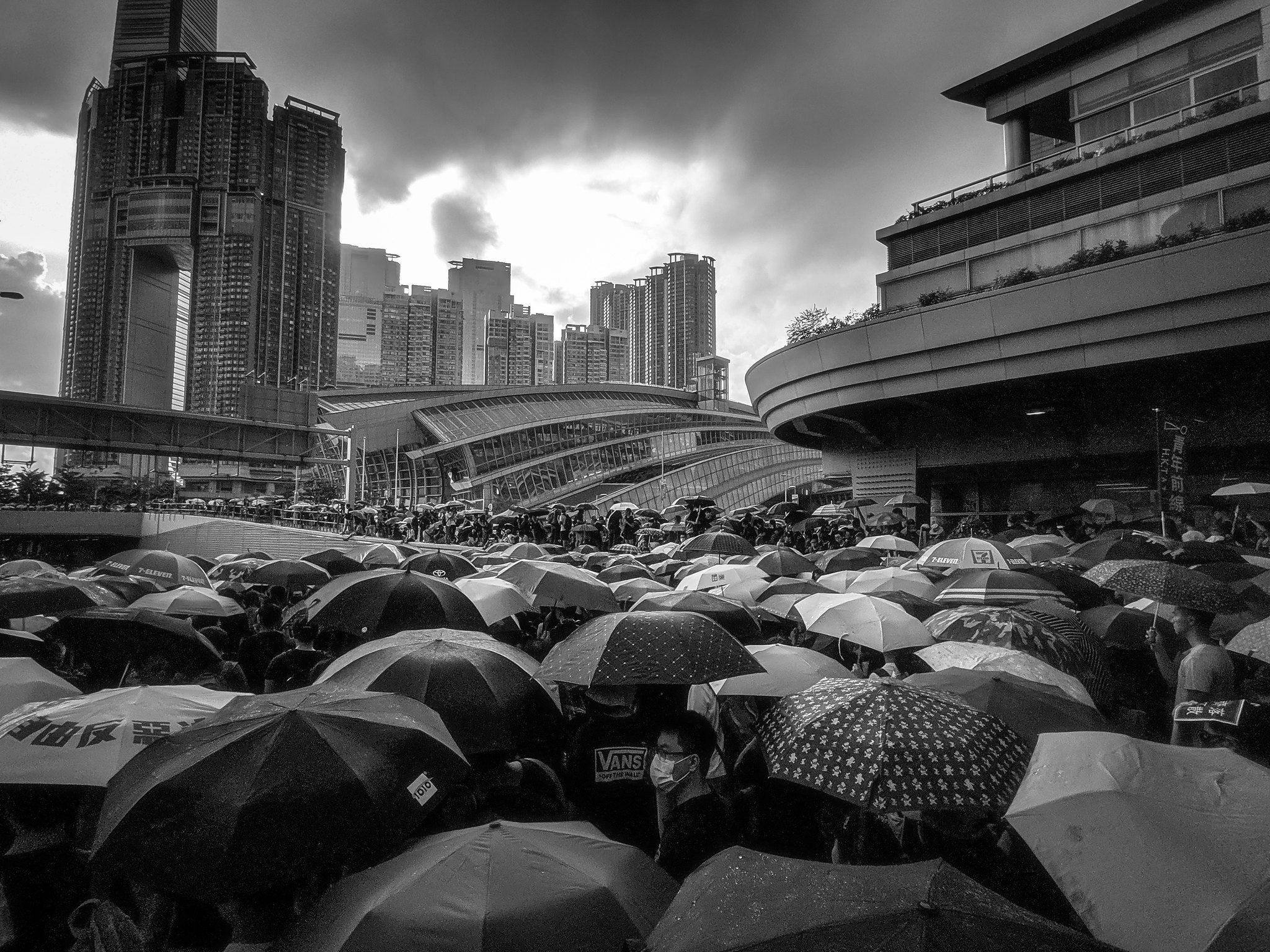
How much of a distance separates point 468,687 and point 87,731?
1681mm

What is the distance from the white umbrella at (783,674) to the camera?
4699 millimetres

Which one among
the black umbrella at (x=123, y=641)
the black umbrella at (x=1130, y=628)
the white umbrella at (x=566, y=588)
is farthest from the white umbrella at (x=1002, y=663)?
the black umbrella at (x=123, y=641)

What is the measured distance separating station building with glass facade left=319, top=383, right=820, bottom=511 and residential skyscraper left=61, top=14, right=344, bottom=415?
35586 mm

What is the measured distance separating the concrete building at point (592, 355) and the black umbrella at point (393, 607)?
12876 centimetres

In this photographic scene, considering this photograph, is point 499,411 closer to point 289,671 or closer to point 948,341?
point 948,341

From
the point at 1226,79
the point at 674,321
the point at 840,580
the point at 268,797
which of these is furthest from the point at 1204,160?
the point at 674,321

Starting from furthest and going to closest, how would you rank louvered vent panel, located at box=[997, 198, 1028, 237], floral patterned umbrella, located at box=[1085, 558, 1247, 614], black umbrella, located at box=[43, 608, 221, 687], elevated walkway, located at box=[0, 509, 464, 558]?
1. elevated walkway, located at box=[0, 509, 464, 558]
2. louvered vent panel, located at box=[997, 198, 1028, 237]
3. black umbrella, located at box=[43, 608, 221, 687]
4. floral patterned umbrella, located at box=[1085, 558, 1247, 614]

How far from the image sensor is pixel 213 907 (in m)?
3.27

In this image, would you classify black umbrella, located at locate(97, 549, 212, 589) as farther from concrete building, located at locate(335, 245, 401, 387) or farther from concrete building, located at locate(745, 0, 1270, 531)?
concrete building, located at locate(335, 245, 401, 387)

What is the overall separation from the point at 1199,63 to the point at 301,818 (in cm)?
2945

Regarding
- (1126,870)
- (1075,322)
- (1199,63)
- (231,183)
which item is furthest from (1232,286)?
(231,183)

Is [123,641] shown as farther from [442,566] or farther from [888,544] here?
[888,544]

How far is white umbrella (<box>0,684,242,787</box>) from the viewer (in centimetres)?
333

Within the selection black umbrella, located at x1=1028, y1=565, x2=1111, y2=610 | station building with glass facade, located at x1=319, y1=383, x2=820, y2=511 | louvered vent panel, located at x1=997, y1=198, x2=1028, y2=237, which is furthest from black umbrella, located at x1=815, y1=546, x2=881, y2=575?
station building with glass facade, located at x1=319, y1=383, x2=820, y2=511
